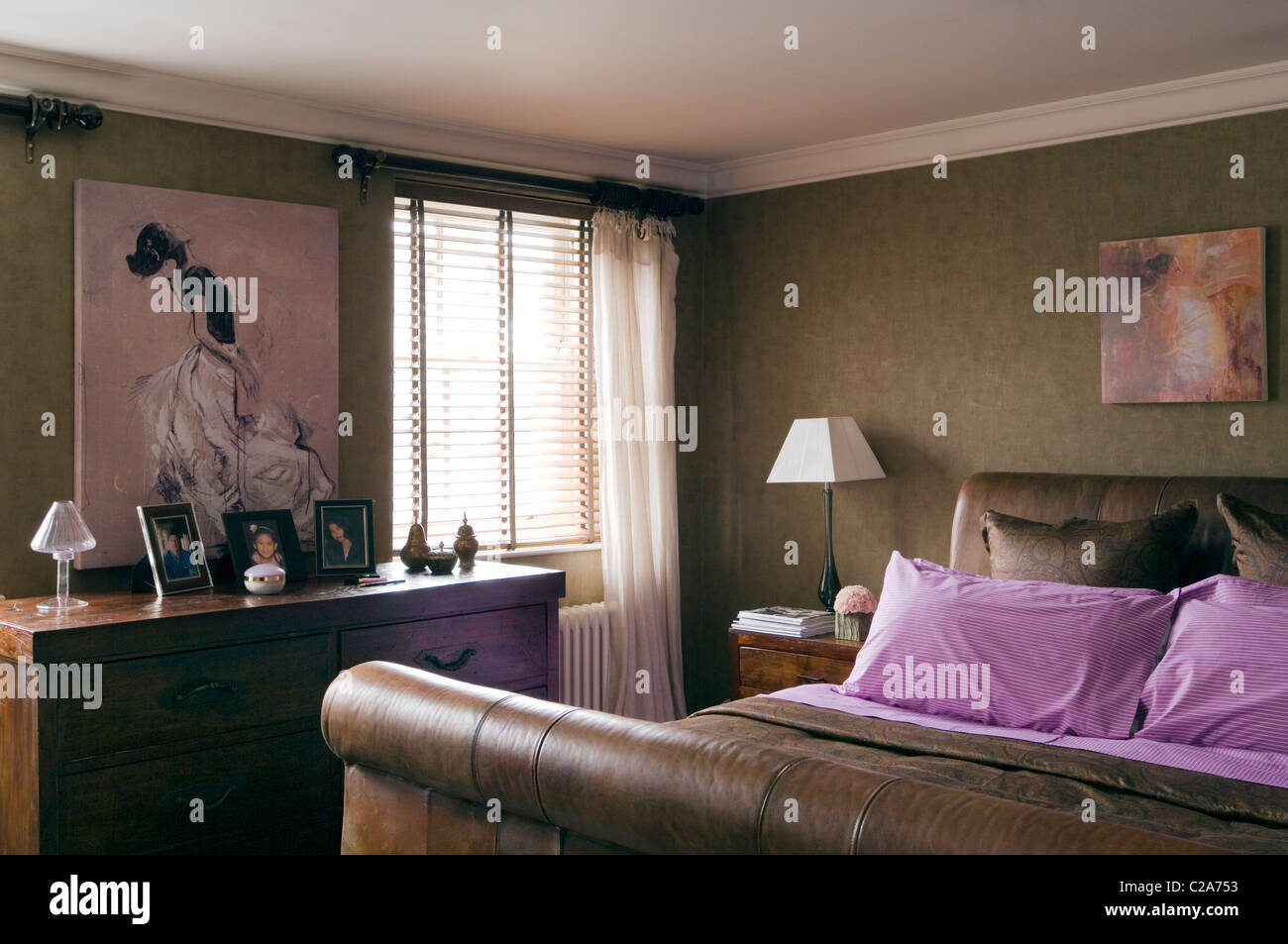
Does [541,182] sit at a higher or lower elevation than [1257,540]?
higher

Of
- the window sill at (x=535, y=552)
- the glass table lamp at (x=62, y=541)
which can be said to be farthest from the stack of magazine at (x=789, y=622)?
the glass table lamp at (x=62, y=541)

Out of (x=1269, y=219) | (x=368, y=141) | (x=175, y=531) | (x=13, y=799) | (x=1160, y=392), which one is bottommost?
(x=13, y=799)

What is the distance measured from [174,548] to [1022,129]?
323 centimetres

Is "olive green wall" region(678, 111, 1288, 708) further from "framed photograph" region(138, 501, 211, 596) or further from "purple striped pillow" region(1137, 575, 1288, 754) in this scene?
"framed photograph" region(138, 501, 211, 596)

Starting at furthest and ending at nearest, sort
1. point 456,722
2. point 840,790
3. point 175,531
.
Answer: point 175,531, point 456,722, point 840,790

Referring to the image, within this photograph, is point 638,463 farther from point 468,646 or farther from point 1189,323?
point 1189,323

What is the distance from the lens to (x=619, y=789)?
64.0 inches

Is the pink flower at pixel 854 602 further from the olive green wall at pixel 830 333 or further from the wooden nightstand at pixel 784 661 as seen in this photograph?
the olive green wall at pixel 830 333

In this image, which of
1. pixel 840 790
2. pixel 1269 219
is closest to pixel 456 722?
pixel 840 790

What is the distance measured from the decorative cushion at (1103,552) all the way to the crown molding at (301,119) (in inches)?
90.7

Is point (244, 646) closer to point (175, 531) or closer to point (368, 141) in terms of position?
point (175, 531)

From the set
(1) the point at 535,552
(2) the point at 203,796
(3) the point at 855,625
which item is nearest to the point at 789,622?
(3) the point at 855,625

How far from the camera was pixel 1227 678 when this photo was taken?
2.58 metres
